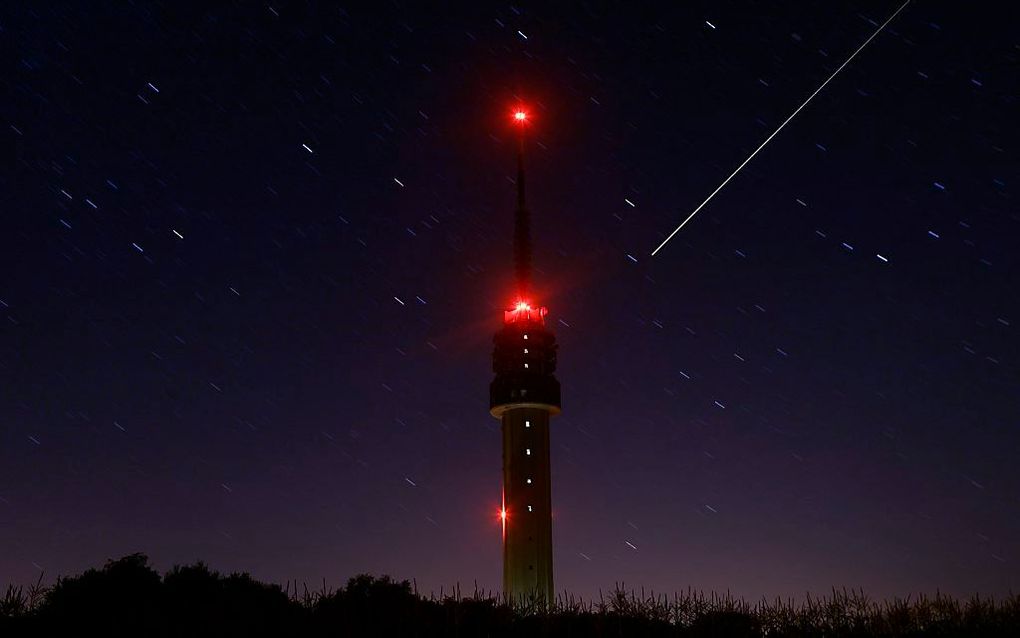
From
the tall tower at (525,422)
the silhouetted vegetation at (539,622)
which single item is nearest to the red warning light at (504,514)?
the tall tower at (525,422)

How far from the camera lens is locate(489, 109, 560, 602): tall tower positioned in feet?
337

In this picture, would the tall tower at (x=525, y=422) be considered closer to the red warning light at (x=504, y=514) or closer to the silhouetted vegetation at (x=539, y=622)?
the red warning light at (x=504, y=514)

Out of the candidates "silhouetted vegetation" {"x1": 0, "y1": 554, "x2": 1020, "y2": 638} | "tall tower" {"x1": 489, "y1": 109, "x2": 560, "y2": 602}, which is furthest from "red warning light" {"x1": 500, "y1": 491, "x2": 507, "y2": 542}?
"silhouetted vegetation" {"x1": 0, "y1": 554, "x2": 1020, "y2": 638}

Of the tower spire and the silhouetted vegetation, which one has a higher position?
the tower spire

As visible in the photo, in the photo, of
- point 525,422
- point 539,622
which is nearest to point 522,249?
point 525,422

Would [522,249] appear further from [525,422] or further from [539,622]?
[539,622]

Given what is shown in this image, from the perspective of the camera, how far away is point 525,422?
108 meters

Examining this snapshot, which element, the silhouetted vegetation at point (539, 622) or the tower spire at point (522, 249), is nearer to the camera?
the silhouetted vegetation at point (539, 622)

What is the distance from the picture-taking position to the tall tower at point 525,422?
102812 mm

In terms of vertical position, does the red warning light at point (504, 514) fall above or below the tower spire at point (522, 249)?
below

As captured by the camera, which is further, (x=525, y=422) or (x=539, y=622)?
(x=525, y=422)

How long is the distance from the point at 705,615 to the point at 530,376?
81.9 m

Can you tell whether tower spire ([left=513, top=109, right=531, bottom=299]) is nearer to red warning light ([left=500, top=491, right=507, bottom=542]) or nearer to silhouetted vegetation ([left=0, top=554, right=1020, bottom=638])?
red warning light ([left=500, top=491, right=507, bottom=542])

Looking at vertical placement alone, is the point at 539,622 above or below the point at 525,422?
below
